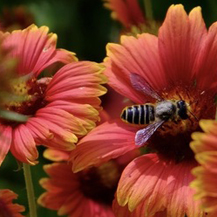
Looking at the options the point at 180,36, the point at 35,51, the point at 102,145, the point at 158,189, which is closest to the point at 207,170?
the point at 158,189

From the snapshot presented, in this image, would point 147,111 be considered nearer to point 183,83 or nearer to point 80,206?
point 183,83

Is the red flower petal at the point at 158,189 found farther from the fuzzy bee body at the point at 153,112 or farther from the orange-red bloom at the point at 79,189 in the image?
the orange-red bloom at the point at 79,189

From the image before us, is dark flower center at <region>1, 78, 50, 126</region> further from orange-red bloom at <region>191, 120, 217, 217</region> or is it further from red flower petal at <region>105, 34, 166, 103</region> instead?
orange-red bloom at <region>191, 120, 217, 217</region>

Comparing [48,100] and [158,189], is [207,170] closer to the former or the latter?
[158,189]

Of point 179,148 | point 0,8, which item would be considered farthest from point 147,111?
point 0,8

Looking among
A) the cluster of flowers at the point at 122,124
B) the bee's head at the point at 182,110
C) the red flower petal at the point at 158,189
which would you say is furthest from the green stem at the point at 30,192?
the bee's head at the point at 182,110
